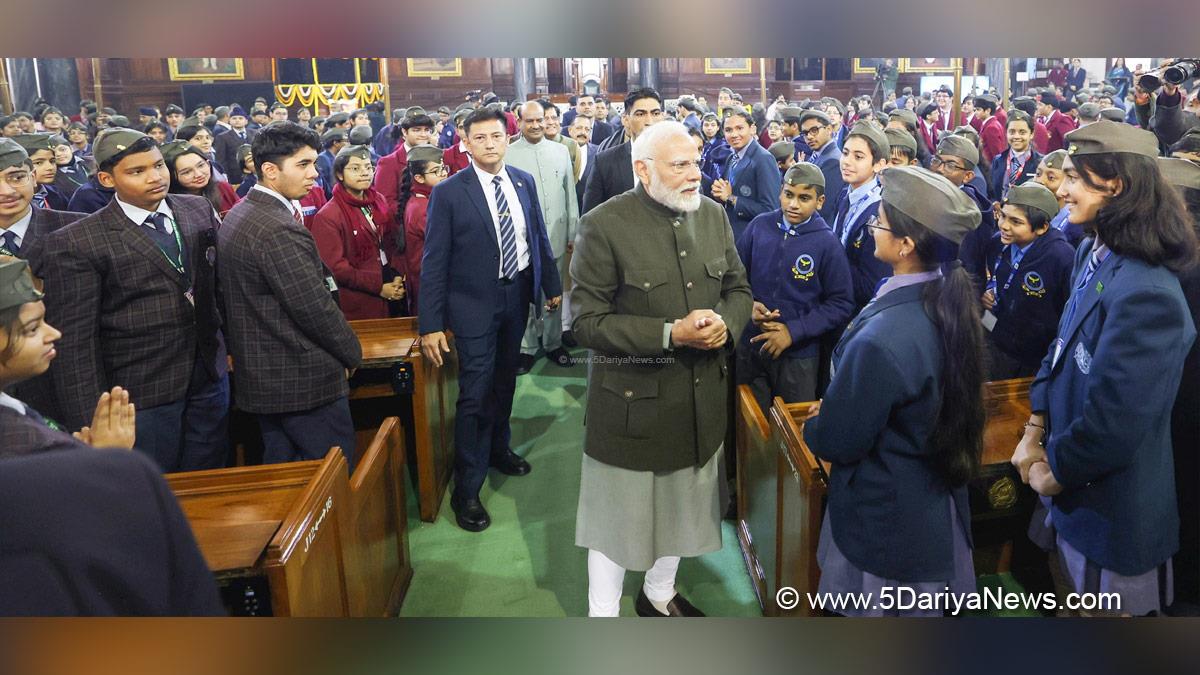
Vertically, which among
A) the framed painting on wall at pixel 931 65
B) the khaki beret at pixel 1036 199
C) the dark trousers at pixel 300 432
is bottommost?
the dark trousers at pixel 300 432

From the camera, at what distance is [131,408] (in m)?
1.57

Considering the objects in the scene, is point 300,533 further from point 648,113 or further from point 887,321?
point 648,113

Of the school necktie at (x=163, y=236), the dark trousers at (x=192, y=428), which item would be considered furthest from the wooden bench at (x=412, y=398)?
the school necktie at (x=163, y=236)

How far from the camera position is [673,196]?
1749mm

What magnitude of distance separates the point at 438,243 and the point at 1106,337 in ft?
5.70

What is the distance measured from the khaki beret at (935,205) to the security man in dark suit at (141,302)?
4.65 ft

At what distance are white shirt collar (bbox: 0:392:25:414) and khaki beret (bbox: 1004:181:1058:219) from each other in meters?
2.19

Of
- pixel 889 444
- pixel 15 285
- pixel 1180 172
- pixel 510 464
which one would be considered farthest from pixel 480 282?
pixel 1180 172

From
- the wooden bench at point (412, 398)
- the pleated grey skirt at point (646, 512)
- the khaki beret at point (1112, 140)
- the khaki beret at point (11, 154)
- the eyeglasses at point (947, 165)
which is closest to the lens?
the khaki beret at point (1112, 140)

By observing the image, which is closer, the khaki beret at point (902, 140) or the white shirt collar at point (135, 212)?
the white shirt collar at point (135, 212)

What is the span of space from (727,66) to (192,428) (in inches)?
56.4

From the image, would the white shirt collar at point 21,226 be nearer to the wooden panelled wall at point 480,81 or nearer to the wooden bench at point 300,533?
the wooden panelled wall at point 480,81

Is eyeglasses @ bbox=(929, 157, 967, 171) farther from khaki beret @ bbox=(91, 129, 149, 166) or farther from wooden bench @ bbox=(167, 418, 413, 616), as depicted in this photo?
khaki beret @ bbox=(91, 129, 149, 166)

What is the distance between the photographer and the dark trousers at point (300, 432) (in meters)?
1.93
